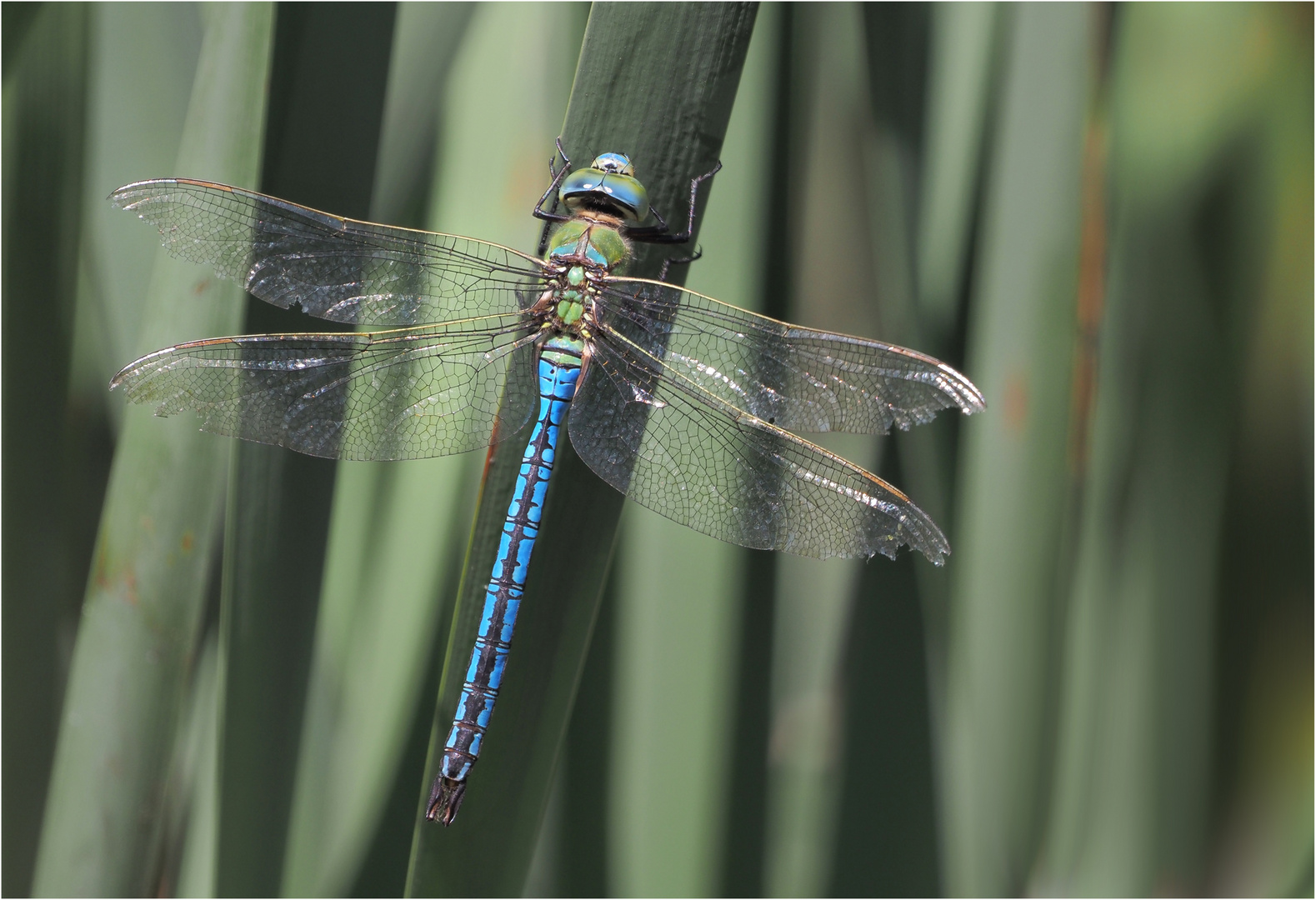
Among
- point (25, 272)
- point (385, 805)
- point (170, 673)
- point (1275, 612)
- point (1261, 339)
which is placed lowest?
point (385, 805)

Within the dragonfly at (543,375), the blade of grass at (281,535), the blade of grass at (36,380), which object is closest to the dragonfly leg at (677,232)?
the dragonfly at (543,375)

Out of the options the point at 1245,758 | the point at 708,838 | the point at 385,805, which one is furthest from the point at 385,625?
the point at 1245,758

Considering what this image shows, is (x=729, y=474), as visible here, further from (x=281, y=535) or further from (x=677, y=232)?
(x=281, y=535)

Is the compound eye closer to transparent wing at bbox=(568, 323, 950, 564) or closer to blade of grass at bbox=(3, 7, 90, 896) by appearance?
transparent wing at bbox=(568, 323, 950, 564)

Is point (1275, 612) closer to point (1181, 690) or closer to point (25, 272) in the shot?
point (1181, 690)

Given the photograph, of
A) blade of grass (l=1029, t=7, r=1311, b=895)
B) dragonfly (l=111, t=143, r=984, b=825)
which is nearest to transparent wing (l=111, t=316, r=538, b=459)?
dragonfly (l=111, t=143, r=984, b=825)

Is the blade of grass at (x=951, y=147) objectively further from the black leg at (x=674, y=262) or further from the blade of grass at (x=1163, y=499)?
the black leg at (x=674, y=262)
